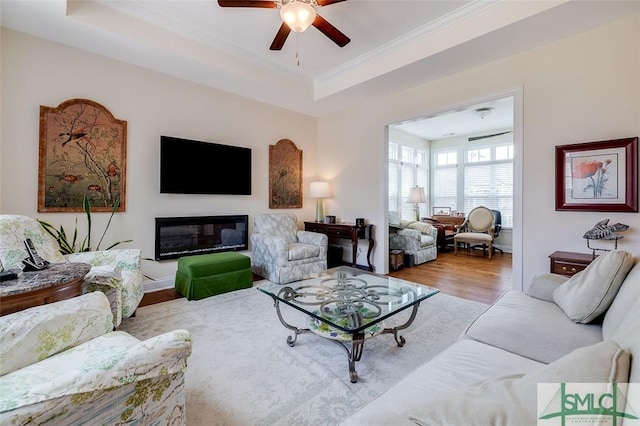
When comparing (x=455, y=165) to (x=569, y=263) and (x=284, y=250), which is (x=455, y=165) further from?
(x=284, y=250)

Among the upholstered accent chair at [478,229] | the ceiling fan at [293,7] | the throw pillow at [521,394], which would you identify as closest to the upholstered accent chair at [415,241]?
the upholstered accent chair at [478,229]

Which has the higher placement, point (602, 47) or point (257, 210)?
point (602, 47)

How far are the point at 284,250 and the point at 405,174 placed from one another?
184 inches

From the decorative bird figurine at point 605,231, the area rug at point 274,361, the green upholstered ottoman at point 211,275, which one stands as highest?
the decorative bird figurine at point 605,231

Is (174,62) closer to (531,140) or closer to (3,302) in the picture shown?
(3,302)

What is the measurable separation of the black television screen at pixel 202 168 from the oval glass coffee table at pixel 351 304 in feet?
7.20

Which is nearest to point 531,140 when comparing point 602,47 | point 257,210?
point 602,47

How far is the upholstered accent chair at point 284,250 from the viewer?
3.72 metres

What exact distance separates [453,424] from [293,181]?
4.65 meters

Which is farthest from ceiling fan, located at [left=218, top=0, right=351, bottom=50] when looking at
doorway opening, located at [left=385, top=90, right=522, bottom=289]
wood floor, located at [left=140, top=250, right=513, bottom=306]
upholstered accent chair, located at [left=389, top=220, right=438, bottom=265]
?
doorway opening, located at [left=385, top=90, right=522, bottom=289]

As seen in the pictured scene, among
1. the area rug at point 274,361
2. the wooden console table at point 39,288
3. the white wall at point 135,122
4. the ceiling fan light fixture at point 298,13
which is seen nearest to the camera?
the wooden console table at point 39,288

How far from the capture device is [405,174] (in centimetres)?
719

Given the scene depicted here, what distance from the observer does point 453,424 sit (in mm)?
601

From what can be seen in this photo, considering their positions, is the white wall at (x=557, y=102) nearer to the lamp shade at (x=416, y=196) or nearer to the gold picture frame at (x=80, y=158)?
the lamp shade at (x=416, y=196)
